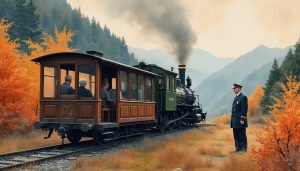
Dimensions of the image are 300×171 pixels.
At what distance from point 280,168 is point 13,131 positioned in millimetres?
14592

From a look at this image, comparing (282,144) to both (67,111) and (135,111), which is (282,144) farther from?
(135,111)

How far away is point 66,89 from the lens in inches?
480

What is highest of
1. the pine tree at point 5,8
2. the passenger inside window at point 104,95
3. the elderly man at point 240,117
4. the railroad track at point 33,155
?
the pine tree at point 5,8

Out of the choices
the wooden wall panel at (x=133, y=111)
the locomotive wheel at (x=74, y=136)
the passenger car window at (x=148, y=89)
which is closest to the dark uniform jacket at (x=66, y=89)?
the locomotive wheel at (x=74, y=136)

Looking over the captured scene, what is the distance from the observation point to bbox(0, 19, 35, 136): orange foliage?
15.1m

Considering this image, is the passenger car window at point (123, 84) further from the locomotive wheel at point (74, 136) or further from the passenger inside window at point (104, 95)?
the locomotive wheel at point (74, 136)

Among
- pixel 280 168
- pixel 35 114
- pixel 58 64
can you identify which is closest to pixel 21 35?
pixel 35 114

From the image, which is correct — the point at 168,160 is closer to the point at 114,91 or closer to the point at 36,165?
the point at 36,165

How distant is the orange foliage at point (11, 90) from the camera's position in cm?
1510

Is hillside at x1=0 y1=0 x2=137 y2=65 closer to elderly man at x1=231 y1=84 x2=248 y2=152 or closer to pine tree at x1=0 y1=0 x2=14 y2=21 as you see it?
pine tree at x1=0 y1=0 x2=14 y2=21

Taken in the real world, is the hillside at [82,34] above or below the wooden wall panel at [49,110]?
above

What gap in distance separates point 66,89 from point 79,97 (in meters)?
0.60

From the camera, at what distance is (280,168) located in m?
6.16

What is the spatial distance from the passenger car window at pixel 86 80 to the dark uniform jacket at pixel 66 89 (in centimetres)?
37
